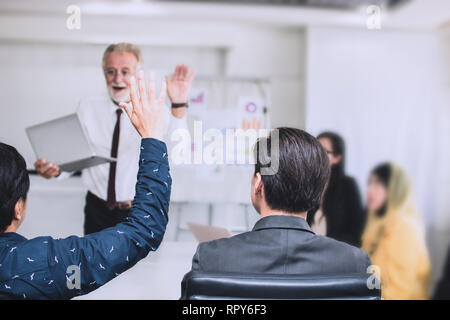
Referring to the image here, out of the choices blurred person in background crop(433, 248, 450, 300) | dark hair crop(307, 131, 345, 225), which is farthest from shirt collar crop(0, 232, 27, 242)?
blurred person in background crop(433, 248, 450, 300)

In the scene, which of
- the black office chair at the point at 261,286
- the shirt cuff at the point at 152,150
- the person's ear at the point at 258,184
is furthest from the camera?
the person's ear at the point at 258,184

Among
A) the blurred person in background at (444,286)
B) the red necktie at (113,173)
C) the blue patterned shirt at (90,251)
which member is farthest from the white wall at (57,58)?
the blurred person in background at (444,286)

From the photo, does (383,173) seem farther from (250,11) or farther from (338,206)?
(250,11)

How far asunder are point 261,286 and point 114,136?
798 millimetres

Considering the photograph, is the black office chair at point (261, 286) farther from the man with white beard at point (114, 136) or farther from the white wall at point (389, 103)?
the white wall at point (389, 103)

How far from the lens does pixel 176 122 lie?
43.1 inches

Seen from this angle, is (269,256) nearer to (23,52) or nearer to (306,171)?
(306,171)

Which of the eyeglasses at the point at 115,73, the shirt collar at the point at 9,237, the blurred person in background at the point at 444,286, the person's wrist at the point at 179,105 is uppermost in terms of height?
the eyeglasses at the point at 115,73

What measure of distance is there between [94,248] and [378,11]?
106 cm

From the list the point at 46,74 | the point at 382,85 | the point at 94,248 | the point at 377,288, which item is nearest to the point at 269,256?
the point at 377,288

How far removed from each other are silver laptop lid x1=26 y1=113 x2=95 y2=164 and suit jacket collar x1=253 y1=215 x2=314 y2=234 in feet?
2.17

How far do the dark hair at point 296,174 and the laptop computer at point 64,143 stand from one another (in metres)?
0.64

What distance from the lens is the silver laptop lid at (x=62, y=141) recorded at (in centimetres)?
111

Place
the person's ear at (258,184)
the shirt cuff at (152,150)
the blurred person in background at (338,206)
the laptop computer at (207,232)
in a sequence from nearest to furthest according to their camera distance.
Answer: the shirt cuff at (152,150) → the person's ear at (258,184) → the laptop computer at (207,232) → the blurred person in background at (338,206)
